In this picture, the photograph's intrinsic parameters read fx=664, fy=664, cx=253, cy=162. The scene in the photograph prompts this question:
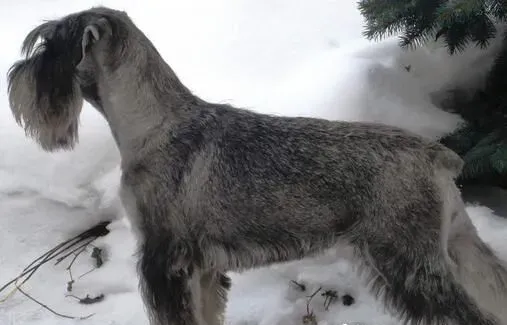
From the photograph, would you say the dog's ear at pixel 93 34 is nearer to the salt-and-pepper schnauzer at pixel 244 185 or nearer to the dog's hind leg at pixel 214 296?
the salt-and-pepper schnauzer at pixel 244 185

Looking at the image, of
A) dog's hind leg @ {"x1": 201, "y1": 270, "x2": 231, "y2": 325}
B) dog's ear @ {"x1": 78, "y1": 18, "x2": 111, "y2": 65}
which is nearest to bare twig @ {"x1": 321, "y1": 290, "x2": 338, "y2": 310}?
dog's hind leg @ {"x1": 201, "y1": 270, "x2": 231, "y2": 325}

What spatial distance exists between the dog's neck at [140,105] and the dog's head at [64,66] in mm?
66

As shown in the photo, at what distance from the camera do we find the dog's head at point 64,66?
7.90ft

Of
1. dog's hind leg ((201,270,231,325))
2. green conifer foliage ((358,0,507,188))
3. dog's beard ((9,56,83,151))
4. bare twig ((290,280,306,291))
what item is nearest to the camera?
dog's beard ((9,56,83,151))

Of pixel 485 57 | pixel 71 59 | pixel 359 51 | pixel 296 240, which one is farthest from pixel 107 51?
pixel 485 57

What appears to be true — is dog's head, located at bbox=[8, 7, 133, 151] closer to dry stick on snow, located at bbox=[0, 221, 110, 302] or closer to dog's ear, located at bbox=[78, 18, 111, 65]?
dog's ear, located at bbox=[78, 18, 111, 65]

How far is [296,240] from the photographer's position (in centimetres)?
247

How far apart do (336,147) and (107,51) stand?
920mm

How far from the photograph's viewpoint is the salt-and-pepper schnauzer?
234 cm

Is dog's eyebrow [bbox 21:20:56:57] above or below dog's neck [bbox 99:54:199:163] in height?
above

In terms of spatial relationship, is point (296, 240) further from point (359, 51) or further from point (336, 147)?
point (359, 51)

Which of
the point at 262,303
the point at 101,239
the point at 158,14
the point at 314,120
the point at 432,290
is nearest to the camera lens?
the point at 432,290

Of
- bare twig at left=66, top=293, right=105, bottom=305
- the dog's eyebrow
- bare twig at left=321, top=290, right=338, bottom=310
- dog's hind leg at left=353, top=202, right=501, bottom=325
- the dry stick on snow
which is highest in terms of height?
the dog's eyebrow

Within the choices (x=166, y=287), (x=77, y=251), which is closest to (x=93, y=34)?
(x=166, y=287)
